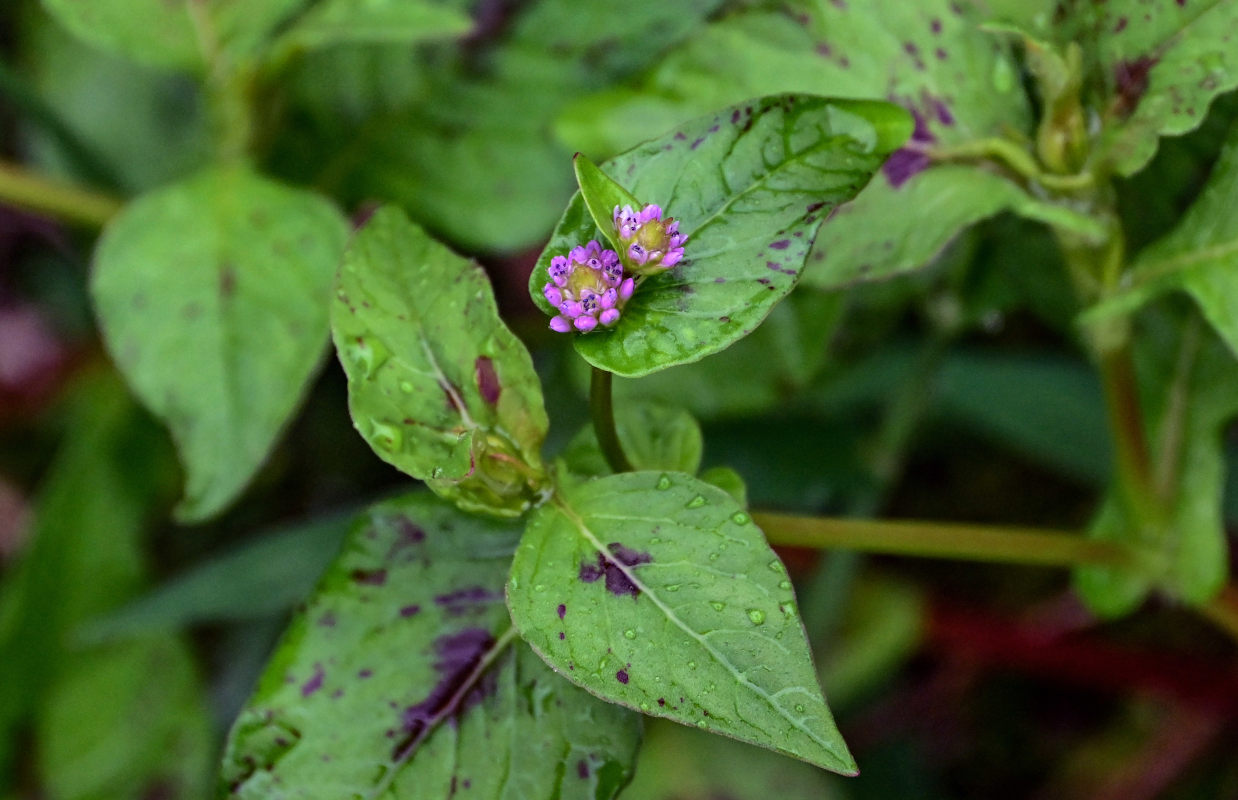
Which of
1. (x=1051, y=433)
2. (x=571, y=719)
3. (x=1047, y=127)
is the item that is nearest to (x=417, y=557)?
(x=571, y=719)

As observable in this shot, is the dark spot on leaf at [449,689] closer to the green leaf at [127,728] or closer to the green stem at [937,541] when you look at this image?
the green stem at [937,541]

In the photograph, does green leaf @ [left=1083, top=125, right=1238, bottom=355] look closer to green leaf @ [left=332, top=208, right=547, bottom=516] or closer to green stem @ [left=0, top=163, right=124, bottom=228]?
green leaf @ [left=332, top=208, right=547, bottom=516]

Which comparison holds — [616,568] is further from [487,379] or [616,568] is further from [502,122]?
[502,122]

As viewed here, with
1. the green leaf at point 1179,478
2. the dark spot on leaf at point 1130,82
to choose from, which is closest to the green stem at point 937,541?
the green leaf at point 1179,478

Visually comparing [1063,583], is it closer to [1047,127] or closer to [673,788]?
[673,788]

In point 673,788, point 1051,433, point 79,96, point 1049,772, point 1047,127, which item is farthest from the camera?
point 79,96
